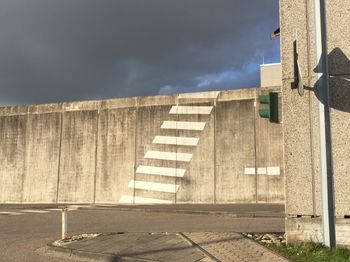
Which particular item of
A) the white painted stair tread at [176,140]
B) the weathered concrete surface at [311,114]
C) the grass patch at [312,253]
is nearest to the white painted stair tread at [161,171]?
the white painted stair tread at [176,140]

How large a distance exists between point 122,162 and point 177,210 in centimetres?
754

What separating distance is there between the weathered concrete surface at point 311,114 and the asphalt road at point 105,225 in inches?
126

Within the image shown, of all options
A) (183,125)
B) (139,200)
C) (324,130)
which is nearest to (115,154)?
(139,200)

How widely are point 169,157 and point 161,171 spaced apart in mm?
797

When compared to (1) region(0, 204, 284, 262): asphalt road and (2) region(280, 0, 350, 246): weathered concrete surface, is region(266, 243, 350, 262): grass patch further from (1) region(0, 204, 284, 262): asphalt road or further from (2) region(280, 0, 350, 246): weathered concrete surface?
(1) region(0, 204, 284, 262): asphalt road

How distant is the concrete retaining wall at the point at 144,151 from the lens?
22391mm

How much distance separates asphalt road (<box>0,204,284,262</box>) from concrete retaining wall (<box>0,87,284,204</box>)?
539 cm

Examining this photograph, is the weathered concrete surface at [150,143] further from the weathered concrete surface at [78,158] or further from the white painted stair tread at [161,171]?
the weathered concrete surface at [78,158]

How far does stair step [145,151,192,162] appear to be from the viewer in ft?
77.1

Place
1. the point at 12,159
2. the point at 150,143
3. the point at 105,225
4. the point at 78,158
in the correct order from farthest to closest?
1. the point at 12,159
2. the point at 78,158
3. the point at 150,143
4. the point at 105,225

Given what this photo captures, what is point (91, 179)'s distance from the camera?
25.5 m

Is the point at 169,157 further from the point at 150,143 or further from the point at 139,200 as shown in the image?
the point at 139,200

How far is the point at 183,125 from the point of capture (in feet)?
78.3

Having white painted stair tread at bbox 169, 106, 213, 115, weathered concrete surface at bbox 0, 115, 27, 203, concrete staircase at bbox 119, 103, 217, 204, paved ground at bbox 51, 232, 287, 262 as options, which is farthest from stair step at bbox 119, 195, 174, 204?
paved ground at bbox 51, 232, 287, 262
